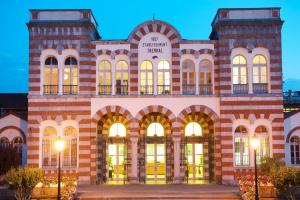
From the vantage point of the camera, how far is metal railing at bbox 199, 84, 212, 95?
32594 mm

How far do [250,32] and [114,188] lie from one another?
13.2 m

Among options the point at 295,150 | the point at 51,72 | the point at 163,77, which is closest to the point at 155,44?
the point at 163,77

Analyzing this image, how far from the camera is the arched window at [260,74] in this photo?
32.3 meters

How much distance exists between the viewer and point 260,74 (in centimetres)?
3247

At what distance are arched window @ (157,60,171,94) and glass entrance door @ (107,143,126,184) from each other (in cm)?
463

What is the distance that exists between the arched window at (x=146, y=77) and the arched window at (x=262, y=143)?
739 cm

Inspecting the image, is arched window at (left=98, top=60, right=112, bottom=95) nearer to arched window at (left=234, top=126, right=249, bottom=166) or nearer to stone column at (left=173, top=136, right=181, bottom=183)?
stone column at (left=173, top=136, right=181, bottom=183)

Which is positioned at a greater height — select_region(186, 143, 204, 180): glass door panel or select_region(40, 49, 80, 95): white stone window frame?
select_region(40, 49, 80, 95): white stone window frame

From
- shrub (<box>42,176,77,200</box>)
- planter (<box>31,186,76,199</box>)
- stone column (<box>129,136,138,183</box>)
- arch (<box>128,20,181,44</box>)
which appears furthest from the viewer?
arch (<box>128,20,181,44</box>)

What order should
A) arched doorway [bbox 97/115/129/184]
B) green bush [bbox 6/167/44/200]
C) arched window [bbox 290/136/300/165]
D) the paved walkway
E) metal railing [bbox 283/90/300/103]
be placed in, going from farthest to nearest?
1. metal railing [bbox 283/90/300/103]
2. arched doorway [bbox 97/115/129/184]
3. arched window [bbox 290/136/300/165]
4. the paved walkway
5. green bush [bbox 6/167/44/200]

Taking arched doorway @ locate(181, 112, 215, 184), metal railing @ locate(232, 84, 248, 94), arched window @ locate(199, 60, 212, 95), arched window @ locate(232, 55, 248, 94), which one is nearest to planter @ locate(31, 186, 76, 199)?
arched doorway @ locate(181, 112, 215, 184)

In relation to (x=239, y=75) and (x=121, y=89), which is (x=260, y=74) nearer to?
(x=239, y=75)

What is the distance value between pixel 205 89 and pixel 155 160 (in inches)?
226

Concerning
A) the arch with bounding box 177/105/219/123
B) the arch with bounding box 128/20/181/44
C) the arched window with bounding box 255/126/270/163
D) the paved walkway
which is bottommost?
the paved walkway
